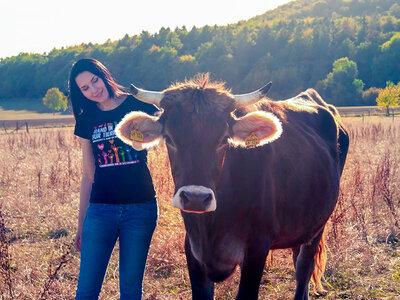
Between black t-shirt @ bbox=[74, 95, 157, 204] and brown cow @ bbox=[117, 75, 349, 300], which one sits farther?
black t-shirt @ bbox=[74, 95, 157, 204]

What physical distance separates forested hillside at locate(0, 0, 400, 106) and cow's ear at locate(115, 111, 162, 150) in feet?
265

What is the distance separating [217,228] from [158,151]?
719cm

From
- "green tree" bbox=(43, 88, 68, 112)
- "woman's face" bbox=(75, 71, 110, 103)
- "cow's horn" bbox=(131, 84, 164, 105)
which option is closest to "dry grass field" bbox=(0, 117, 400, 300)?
"woman's face" bbox=(75, 71, 110, 103)

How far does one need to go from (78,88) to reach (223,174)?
148cm

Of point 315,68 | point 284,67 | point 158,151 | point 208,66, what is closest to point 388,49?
point 315,68

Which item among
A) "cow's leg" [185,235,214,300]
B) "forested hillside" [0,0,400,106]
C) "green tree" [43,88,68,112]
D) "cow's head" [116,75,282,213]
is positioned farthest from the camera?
"forested hillside" [0,0,400,106]

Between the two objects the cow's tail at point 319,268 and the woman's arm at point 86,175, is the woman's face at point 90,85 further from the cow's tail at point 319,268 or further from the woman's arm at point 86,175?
the cow's tail at point 319,268

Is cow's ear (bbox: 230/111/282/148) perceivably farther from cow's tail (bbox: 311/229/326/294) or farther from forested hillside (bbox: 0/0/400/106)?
forested hillside (bbox: 0/0/400/106)

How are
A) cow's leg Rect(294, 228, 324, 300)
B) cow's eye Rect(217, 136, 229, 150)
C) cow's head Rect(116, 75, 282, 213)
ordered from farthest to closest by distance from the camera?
1. cow's leg Rect(294, 228, 324, 300)
2. cow's eye Rect(217, 136, 229, 150)
3. cow's head Rect(116, 75, 282, 213)

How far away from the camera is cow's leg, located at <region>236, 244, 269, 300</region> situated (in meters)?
3.34

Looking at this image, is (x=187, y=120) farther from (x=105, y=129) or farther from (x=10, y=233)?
(x=10, y=233)

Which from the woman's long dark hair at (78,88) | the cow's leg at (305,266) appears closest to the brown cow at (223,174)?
the woman's long dark hair at (78,88)

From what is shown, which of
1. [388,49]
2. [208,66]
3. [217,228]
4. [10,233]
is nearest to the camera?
[217,228]

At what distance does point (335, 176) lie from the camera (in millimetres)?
4938
